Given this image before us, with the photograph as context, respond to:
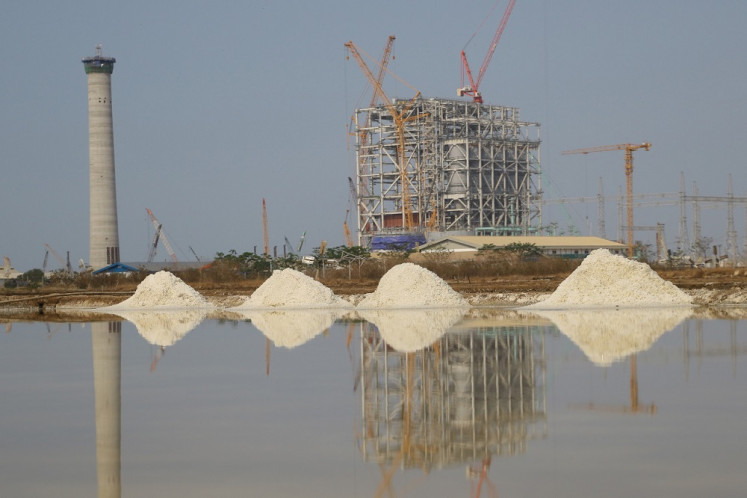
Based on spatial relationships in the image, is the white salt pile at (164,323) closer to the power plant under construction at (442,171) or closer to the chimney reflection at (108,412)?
the chimney reflection at (108,412)

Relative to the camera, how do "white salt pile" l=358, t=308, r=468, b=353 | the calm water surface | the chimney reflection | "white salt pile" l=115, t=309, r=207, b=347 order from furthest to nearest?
"white salt pile" l=115, t=309, r=207, b=347
"white salt pile" l=358, t=308, r=468, b=353
the chimney reflection
the calm water surface

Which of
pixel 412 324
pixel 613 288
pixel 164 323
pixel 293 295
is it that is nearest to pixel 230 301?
pixel 293 295

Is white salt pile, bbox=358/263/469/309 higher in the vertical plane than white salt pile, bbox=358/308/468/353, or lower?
higher

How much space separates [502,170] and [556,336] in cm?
10798

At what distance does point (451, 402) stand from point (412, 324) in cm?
2271

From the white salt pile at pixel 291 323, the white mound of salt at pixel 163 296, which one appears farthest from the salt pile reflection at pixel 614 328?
the white mound of salt at pixel 163 296

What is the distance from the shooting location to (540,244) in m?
→ 114

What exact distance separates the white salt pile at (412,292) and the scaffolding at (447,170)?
2937 inches

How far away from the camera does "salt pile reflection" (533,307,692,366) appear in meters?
26.9

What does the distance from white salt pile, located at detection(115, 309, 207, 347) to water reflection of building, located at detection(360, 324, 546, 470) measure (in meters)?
10.9

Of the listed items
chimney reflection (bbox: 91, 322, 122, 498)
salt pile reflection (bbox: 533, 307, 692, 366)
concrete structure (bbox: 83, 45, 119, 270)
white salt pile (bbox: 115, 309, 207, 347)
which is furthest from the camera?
concrete structure (bbox: 83, 45, 119, 270)

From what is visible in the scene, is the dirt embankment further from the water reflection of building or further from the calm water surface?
the water reflection of building

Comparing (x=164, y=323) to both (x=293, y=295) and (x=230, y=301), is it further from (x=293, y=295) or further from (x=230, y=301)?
(x=230, y=301)

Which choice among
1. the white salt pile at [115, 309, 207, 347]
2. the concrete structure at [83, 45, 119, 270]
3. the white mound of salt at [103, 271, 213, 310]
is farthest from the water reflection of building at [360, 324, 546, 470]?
the concrete structure at [83, 45, 119, 270]
